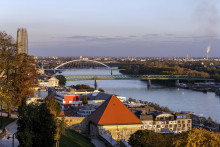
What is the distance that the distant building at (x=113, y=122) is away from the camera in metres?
7.63

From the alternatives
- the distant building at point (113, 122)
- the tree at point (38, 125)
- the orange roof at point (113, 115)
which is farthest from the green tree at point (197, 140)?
the orange roof at point (113, 115)

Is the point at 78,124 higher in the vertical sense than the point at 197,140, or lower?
lower

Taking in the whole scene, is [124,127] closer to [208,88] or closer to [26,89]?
[26,89]

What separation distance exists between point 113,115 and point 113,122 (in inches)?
7.4

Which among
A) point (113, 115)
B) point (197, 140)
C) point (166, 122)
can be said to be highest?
point (197, 140)

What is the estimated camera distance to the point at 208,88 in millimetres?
30172

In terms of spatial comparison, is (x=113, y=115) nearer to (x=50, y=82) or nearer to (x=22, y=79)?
(x=22, y=79)

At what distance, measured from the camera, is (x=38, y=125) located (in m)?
4.93

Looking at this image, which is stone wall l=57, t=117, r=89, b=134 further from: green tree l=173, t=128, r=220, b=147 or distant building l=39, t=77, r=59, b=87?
distant building l=39, t=77, r=59, b=87

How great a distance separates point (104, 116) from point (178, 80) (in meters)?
27.6

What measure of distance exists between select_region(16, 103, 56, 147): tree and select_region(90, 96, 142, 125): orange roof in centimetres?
268

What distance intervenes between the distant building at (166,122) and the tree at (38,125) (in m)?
6.68

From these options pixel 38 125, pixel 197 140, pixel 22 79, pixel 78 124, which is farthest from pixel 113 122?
pixel 197 140

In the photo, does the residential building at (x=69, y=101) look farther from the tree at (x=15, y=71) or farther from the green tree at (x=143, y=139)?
the green tree at (x=143, y=139)
